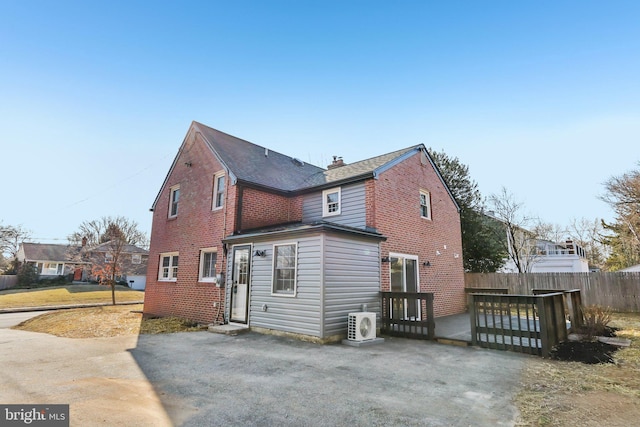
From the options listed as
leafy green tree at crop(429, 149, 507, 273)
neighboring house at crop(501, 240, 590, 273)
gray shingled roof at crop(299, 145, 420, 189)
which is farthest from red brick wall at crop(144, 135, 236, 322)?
neighboring house at crop(501, 240, 590, 273)

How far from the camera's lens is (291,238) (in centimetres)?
856

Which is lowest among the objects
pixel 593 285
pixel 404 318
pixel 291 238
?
pixel 404 318

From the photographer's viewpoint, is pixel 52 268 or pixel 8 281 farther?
pixel 52 268

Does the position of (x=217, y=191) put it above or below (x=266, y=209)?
above

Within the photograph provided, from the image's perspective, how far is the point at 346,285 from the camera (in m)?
8.25

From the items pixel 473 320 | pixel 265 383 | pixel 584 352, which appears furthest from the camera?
pixel 473 320

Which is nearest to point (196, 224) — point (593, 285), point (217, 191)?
point (217, 191)

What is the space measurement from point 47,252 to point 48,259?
1.80 m

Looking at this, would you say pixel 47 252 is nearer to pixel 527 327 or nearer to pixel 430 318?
pixel 430 318

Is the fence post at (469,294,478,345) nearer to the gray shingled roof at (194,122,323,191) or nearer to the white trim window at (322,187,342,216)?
the white trim window at (322,187,342,216)

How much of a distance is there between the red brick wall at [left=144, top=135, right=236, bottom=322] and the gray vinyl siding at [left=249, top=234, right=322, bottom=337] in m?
1.85

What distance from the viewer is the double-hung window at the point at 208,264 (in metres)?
11.3

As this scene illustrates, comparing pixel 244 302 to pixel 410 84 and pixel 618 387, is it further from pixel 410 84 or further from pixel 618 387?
pixel 410 84

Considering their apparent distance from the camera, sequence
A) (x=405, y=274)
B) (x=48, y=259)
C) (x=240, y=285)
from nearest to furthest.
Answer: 1. (x=240, y=285)
2. (x=405, y=274)
3. (x=48, y=259)
